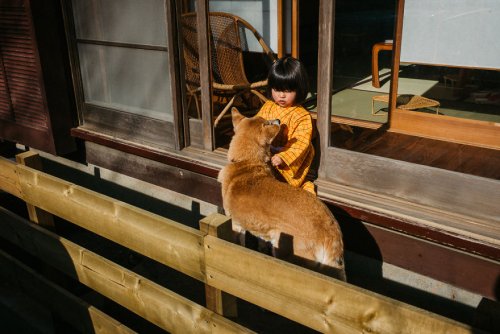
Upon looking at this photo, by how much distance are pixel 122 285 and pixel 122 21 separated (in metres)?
2.73

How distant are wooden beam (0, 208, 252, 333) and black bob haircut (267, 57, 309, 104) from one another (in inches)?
58.3

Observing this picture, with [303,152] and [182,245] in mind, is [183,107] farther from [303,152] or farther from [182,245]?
[182,245]

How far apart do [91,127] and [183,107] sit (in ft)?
4.93

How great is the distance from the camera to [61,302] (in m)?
3.19

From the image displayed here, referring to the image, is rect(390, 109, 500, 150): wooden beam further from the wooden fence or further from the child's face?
the wooden fence

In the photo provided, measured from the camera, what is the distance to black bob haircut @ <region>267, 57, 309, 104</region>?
330 cm

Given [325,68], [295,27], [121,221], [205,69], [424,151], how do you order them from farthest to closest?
[295,27]
[424,151]
[205,69]
[325,68]
[121,221]

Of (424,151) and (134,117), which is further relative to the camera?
(134,117)

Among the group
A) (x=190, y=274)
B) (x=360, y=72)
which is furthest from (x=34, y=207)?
(x=360, y=72)

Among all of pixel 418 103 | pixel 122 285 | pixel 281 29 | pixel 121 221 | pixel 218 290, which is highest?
pixel 281 29

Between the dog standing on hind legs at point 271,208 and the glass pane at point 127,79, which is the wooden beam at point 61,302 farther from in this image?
the glass pane at point 127,79

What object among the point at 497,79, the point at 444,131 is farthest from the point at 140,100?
the point at 497,79

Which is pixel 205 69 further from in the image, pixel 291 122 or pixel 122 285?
pixel 122 285

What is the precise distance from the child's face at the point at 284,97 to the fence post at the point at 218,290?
1.34 metres
